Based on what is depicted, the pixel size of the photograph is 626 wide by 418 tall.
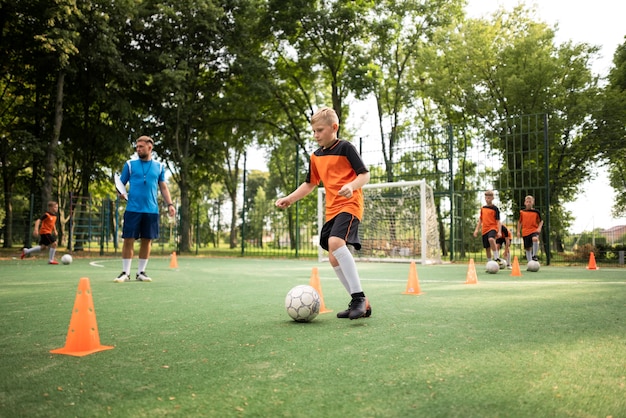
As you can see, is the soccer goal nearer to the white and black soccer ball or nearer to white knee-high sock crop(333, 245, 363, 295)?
→ the white and black soccer ball

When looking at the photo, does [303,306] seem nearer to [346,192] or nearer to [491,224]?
[346,192]

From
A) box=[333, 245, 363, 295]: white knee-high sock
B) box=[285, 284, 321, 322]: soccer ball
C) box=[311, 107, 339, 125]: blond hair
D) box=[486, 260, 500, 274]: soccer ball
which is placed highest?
box=[311, 107, 339, 125]: blond hair

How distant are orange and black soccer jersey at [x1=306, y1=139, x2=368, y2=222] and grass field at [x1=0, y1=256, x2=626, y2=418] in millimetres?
1033

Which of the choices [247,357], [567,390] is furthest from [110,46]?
[567,390]

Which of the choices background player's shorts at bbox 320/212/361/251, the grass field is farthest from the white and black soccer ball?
background player's shorts at bbox 320/212/361/251

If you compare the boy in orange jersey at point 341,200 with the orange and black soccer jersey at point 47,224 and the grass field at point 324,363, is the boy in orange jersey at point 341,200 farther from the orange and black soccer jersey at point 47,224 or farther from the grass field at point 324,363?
the orange and black soccer jersey at point 47,224

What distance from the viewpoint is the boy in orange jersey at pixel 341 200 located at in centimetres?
430

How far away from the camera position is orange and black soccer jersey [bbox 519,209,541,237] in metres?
12.5

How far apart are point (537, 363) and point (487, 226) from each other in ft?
32.3

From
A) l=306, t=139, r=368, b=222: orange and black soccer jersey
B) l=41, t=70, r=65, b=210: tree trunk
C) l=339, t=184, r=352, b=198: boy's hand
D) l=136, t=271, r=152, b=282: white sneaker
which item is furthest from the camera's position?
l=41, t=70, r=65, b=210: tree trunk

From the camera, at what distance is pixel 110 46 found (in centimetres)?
1939

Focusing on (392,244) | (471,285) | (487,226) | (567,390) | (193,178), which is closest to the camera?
(567,390)

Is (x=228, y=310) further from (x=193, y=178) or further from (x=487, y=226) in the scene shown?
(x=193, y=178)

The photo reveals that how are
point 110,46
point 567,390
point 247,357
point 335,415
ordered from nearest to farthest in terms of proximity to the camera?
1. point 335,415
2. point 567,390
3. point 247,357
4. point 110,46
